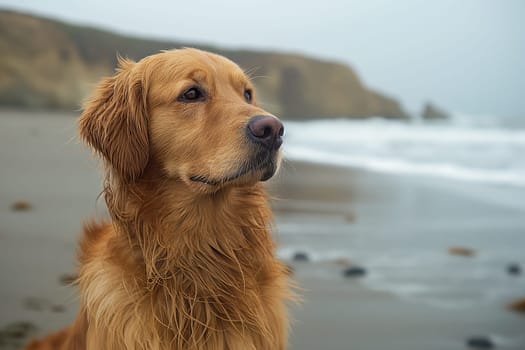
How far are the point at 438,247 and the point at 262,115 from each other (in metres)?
4.05

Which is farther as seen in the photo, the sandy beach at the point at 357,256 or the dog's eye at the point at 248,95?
the sandy beach at the point at 357,256

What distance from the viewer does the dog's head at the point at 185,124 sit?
8.75 ft

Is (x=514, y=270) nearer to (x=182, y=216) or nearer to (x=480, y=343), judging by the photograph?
(x=480, y=343)

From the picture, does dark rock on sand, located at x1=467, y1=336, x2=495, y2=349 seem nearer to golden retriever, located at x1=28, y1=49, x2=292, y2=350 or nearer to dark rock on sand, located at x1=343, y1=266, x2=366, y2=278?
dark rock on sand, located at x1=343, y1=266, x2=366, y2=278

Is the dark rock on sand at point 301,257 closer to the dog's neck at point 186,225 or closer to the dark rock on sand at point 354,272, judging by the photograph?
the dark rock on sand at point 354,272

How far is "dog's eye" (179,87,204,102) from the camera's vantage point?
2.85 metres

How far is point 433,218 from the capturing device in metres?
7.51

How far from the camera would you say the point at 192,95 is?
285cm

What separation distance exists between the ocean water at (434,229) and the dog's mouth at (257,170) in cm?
90

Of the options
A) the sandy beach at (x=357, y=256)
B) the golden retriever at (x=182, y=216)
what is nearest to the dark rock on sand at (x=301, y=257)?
the sandy beach at (x=357, y=256)

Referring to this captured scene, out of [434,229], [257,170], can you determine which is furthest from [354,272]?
[257,170]

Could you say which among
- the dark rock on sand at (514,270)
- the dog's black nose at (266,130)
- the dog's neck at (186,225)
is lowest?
the dark rock on sand at (514,270)

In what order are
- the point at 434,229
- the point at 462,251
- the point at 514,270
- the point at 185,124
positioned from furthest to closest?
the point at 434,229, the point at 462,251, the point at 514,270, the point at 185,124

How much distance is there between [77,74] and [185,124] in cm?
2732
